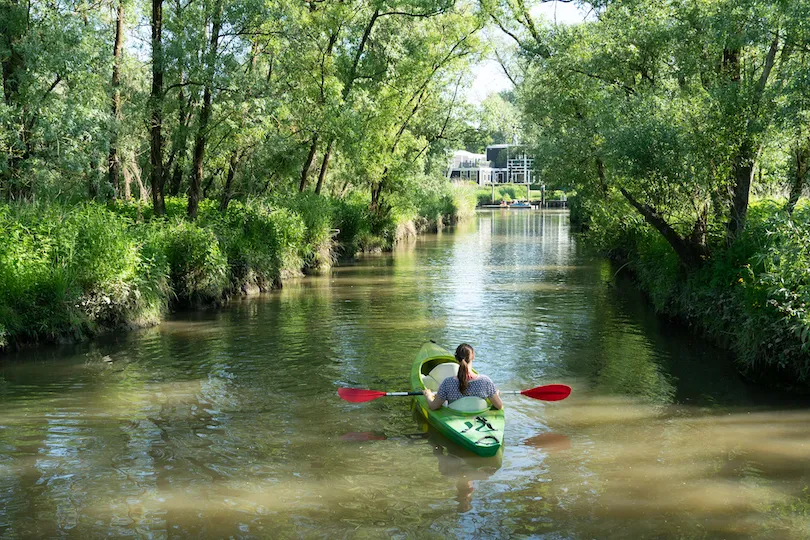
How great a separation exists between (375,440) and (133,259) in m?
7.65

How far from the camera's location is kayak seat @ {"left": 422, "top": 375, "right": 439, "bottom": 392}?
980 centimetres

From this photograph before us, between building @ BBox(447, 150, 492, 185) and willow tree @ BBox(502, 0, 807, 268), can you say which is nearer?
willow tree @ BBox(502, 0, 807, 268)

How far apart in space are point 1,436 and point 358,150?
17879 mm

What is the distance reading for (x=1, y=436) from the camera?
8617 millimetres

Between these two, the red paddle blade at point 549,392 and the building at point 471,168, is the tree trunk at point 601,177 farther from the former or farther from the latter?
the building at point 471,168

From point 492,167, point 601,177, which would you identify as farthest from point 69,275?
point 492,167

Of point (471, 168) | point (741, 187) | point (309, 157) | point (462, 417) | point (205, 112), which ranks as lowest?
point (462, 417)

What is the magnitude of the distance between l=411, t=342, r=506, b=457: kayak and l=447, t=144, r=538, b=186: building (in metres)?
89.1

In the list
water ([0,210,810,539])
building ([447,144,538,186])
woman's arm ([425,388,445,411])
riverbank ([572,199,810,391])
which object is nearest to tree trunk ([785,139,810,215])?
riverbank ([572,199,810,391])

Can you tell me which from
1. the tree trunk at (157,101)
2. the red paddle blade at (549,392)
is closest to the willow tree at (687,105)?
the red paddle blade at (549,392)

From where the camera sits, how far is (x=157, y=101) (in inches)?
750

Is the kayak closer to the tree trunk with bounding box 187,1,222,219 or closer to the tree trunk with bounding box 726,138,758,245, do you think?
the tree trunk with bounding box 726,138,758,245

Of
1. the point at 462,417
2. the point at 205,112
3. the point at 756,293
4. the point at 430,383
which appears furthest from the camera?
the point at 205,112

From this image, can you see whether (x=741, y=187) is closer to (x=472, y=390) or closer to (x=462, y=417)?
(x=472, y=390)
